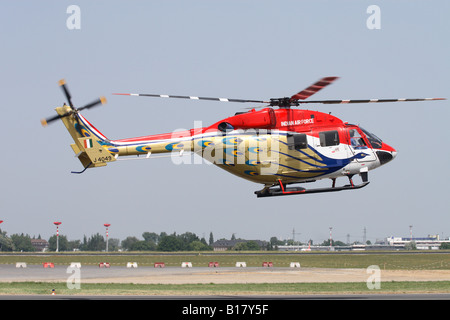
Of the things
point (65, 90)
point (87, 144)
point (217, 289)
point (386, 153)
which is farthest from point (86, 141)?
Result: point (386, 153)

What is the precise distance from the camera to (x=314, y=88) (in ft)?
103

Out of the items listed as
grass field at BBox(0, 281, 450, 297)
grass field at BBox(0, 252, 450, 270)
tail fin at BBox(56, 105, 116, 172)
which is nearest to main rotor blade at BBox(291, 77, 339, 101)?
tail fin at BBox(56, 105, 116, 172)

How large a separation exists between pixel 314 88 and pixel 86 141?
13.3 m

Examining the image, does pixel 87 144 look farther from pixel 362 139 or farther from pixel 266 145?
pixel 362 139

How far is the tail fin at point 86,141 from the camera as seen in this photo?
113ft

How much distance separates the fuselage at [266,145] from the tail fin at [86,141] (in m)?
0.07

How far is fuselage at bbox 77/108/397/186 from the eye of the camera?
112ft

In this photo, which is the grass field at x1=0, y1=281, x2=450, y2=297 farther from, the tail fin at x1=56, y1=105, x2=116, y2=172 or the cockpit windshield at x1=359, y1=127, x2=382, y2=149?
the cockpit windshield at x1=359, y1=127, x2=382, y2=149

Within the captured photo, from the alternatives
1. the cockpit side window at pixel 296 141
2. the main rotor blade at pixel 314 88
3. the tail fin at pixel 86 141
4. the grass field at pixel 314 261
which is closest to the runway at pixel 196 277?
the grass field at pixel 314 261

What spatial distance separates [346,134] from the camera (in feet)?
117

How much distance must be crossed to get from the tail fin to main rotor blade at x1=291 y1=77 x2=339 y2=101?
36.1 ft
